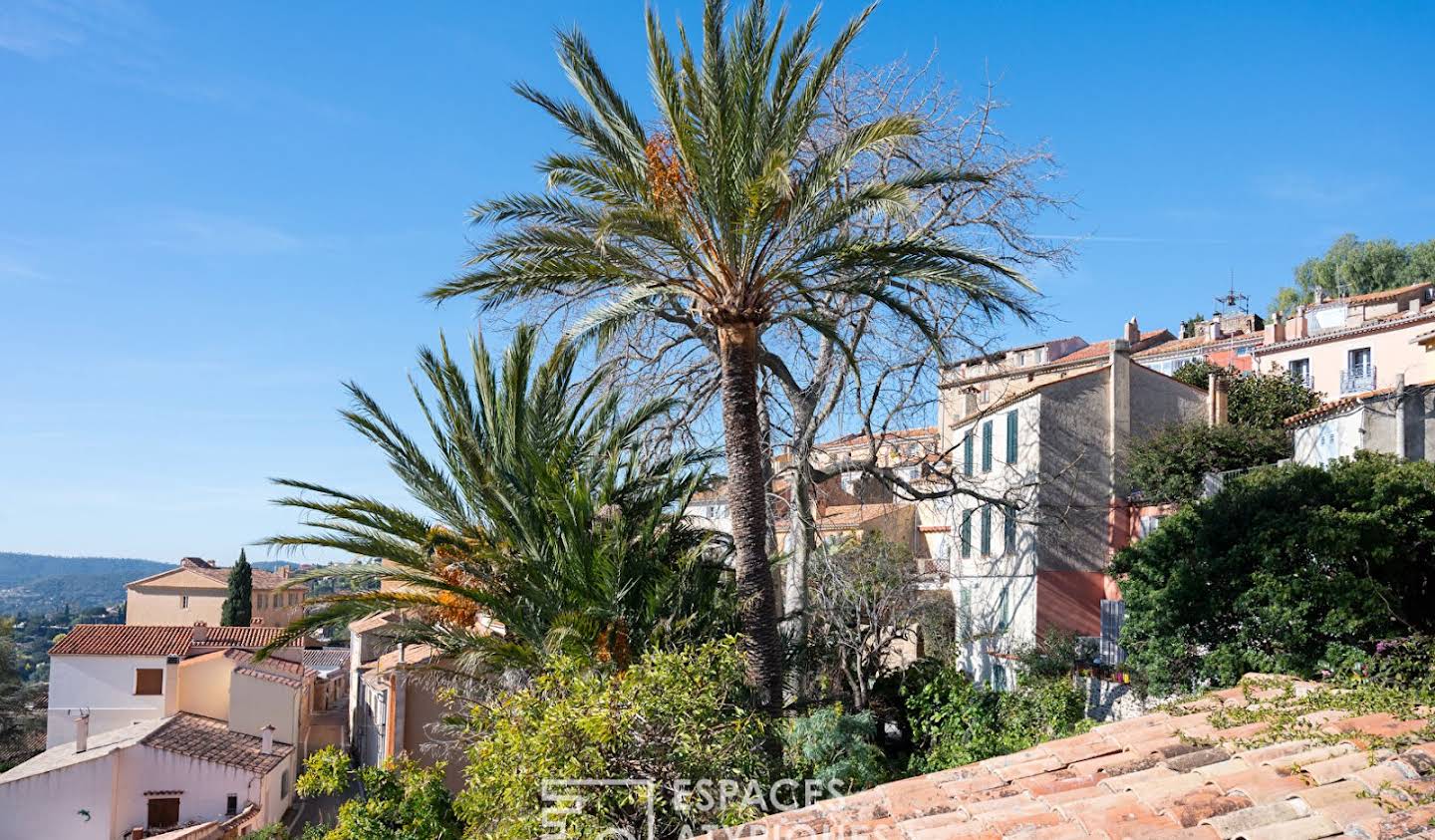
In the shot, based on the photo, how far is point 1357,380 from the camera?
40.4 m

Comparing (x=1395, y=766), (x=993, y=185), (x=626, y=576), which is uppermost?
(x=993, y=185)

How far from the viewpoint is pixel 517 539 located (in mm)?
14133

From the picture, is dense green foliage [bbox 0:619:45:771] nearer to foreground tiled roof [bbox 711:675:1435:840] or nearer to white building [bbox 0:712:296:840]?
white building [bbox 0:712:296:840]

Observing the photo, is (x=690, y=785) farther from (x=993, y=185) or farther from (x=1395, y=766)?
(x=993, y=185)

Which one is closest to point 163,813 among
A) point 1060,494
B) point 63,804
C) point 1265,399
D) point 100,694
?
point 63,804

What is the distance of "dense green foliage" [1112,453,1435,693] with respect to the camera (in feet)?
38.8

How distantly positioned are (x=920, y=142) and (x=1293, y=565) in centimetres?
1048

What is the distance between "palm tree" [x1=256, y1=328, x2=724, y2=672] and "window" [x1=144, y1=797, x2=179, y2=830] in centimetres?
2018

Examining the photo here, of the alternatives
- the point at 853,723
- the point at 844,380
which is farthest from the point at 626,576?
the point at 844,380

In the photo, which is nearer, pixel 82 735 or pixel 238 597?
pixel 82 735

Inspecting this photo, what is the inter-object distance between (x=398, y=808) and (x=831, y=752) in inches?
222

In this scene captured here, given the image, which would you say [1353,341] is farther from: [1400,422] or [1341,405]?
[1400,422]

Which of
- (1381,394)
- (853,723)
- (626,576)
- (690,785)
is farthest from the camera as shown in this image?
(1381,394)

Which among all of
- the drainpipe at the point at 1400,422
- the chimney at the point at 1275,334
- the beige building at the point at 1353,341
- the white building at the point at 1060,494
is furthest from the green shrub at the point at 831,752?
the chimney at the point at 1275,334
